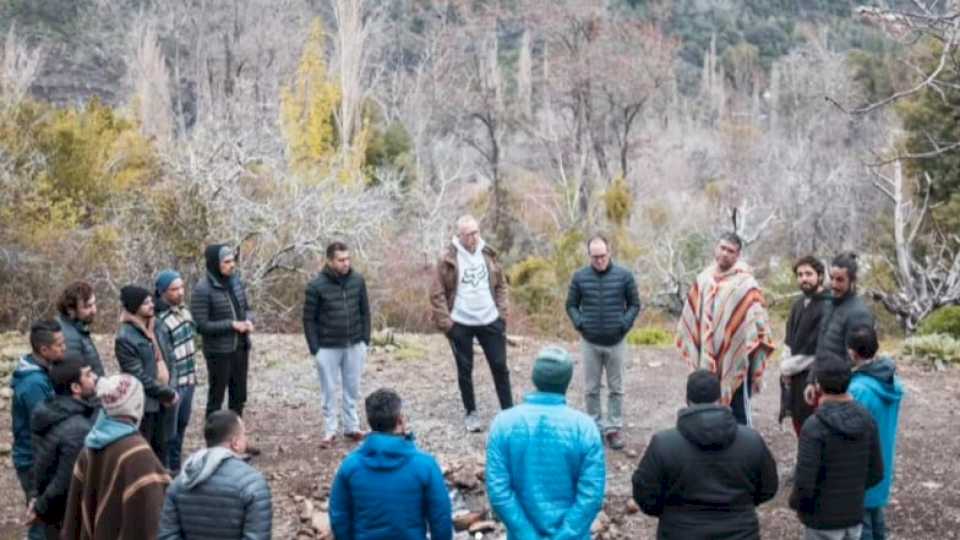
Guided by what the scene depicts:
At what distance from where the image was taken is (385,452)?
4121 millimetres

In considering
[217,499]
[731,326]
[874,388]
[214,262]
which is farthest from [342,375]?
[874,388]

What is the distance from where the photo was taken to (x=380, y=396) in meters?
4.20

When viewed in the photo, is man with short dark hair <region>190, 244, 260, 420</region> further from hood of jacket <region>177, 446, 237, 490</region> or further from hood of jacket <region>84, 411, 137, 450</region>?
hood of jacket <region>177, 446, 237, 490</region>

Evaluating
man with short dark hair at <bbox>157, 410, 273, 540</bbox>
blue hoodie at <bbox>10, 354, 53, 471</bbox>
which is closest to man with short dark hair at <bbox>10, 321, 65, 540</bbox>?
blue hoodie at <bbox>10, 354, 53, 471</bbox>

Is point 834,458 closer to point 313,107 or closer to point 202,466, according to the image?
point 202,466

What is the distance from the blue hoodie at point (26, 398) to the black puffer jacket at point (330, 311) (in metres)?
2.51

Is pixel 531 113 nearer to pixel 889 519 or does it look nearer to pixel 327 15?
pixel 327 15

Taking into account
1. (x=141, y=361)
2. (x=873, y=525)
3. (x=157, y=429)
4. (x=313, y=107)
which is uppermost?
(x=313, y=107)

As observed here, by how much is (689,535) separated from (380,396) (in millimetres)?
1406

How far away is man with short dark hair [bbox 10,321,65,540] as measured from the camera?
5312 millimetres

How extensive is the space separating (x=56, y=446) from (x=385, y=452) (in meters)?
1.67

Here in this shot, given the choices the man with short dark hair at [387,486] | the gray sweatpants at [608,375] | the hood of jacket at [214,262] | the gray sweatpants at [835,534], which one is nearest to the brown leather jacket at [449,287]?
the gray sweatpants at [608,375]

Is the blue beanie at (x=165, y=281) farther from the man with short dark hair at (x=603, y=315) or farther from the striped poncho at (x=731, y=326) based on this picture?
the striped poncho at (x=731, y=326)

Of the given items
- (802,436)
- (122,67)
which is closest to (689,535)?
(802,436)
